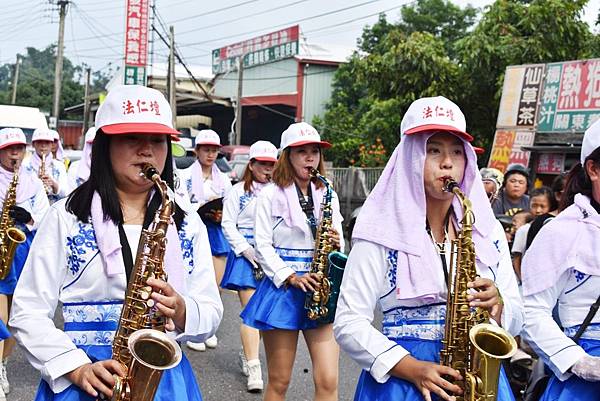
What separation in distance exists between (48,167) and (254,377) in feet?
15.9

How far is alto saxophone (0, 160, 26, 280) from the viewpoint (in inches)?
244

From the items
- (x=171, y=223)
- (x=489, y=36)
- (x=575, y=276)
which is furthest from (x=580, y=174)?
(x=489, y=36)

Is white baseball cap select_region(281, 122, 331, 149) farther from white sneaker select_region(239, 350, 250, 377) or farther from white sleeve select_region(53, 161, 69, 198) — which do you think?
white sleeve select_region(53, 161, 69, 198)

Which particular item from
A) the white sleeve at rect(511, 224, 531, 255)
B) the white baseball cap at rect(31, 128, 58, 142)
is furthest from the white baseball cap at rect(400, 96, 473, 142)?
the white baseball cap at rect(31, 128, 58, 142)

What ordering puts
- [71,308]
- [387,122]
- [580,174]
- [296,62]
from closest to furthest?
[71,308], [580,174], [387,122], [296,62]

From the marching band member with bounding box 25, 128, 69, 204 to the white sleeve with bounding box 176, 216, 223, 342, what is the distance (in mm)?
6626

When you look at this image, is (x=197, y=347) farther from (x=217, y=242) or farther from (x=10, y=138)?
(x=10, y=138)

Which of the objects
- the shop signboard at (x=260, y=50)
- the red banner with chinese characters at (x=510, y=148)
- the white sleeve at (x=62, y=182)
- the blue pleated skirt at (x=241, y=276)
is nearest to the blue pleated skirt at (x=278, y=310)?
the blue pleated skirt at (x=241, y=276)

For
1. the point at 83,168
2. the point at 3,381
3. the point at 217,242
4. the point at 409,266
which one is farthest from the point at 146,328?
the point at 217,242

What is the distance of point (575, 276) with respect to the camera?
9.95 feet

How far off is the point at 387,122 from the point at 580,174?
57.9 ft

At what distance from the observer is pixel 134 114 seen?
2.78 meters

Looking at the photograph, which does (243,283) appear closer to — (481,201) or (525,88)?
(481,201)

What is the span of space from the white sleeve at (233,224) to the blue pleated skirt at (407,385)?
4052 mm
